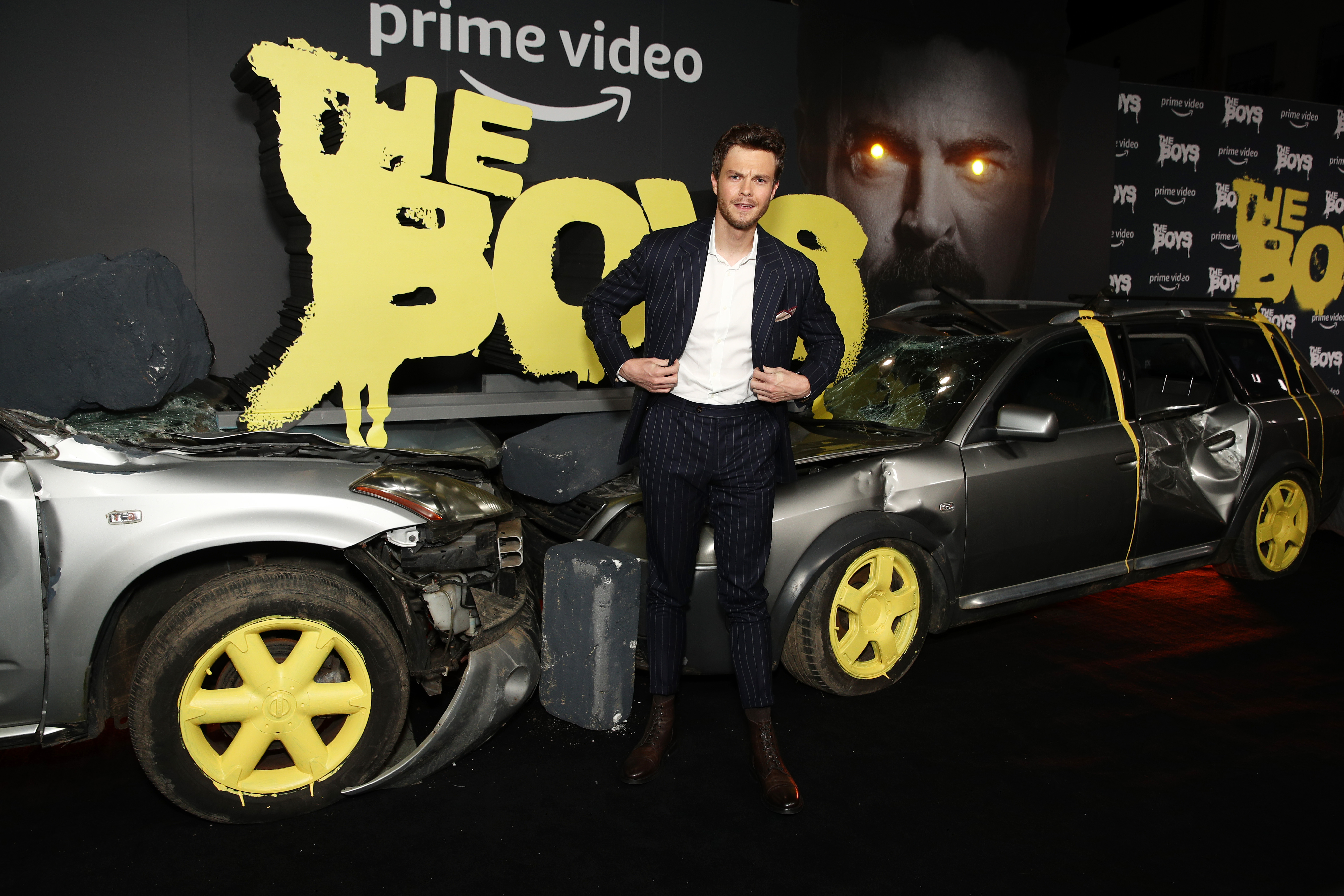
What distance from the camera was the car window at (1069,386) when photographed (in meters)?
4.18

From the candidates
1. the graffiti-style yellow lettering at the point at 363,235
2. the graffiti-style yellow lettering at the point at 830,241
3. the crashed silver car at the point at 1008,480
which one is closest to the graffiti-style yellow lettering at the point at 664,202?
the graffiti-style yellow lettering at the point at 830,241

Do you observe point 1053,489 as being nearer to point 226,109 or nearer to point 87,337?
point 87,337

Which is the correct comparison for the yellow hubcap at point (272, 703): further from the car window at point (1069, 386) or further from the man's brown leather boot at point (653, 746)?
the car window at point (1069, 386)

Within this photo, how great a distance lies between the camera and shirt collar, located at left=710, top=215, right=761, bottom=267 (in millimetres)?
3053

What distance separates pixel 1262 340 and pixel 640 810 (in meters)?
A: 4.35

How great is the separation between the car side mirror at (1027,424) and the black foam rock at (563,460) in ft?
4.99

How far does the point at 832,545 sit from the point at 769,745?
0.80 meters

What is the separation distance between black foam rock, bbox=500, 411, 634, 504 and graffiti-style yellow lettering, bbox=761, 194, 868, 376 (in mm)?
2073

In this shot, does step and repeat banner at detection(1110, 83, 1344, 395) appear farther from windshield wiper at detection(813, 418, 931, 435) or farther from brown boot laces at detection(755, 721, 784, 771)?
brown boot laces at detection(755, 721, 784, 771)

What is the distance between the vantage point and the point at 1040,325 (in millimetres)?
4293

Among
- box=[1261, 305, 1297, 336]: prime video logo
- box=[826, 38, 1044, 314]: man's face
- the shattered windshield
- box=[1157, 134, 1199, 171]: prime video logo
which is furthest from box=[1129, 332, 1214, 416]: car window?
box=[1261, 305, 1297, 336]: prime video logo

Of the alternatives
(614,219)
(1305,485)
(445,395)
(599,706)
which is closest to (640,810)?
(599,706)

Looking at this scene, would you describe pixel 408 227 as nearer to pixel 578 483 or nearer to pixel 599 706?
pixel 578 483

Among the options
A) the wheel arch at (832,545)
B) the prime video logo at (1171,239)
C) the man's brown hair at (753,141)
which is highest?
the prime video logo at (1171,239)
